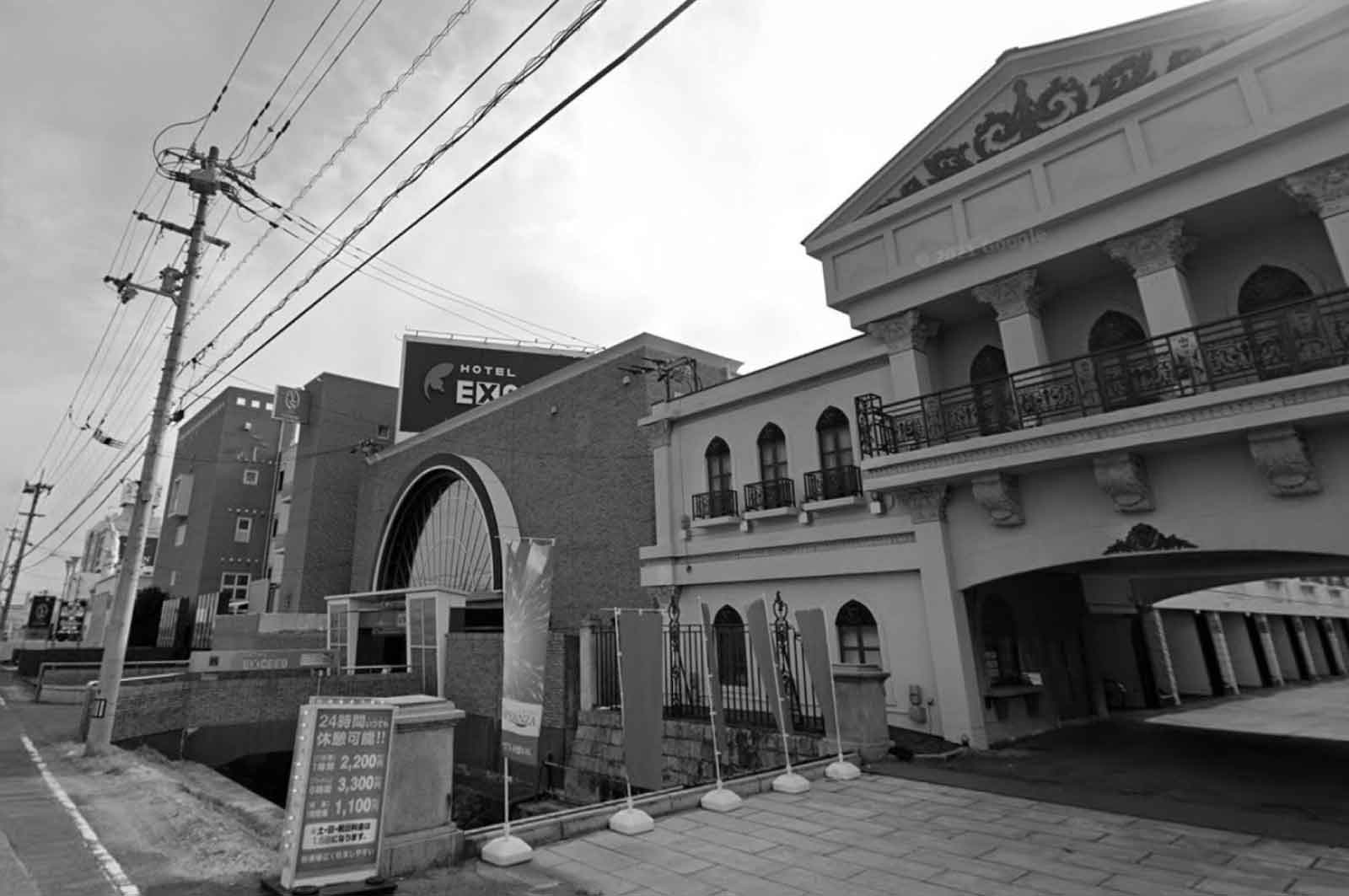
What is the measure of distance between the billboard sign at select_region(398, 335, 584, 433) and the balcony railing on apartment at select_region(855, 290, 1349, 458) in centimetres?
2517

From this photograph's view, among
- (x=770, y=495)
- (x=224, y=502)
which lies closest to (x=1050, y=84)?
(x=770, y=495)

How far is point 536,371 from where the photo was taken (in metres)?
36.7

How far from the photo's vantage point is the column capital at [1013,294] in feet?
37.3

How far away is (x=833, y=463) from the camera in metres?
14.3

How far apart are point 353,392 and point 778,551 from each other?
34520mm

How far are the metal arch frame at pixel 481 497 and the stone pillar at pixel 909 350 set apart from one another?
15.4 m

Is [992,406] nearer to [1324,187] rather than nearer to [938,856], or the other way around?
[1324,187]

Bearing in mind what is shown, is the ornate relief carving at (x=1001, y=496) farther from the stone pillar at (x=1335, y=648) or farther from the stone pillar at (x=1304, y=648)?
the stone pillar at (x=1335, y=648)

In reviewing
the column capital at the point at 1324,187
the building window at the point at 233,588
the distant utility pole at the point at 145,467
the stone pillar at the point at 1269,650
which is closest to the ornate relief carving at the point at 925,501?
the column capital at the point at 1324,187

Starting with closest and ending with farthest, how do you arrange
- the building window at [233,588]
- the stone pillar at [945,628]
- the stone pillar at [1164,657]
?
the stone pillar at [945,628] → the stone pillar at [1164,657] → the building window at [233,588]

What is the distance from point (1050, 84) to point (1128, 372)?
5.27 meters

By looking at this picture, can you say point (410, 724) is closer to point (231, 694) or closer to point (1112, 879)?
point (1112, 879)

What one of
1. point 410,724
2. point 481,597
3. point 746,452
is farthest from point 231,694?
point 410,724

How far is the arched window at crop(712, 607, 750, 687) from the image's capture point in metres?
14.7
